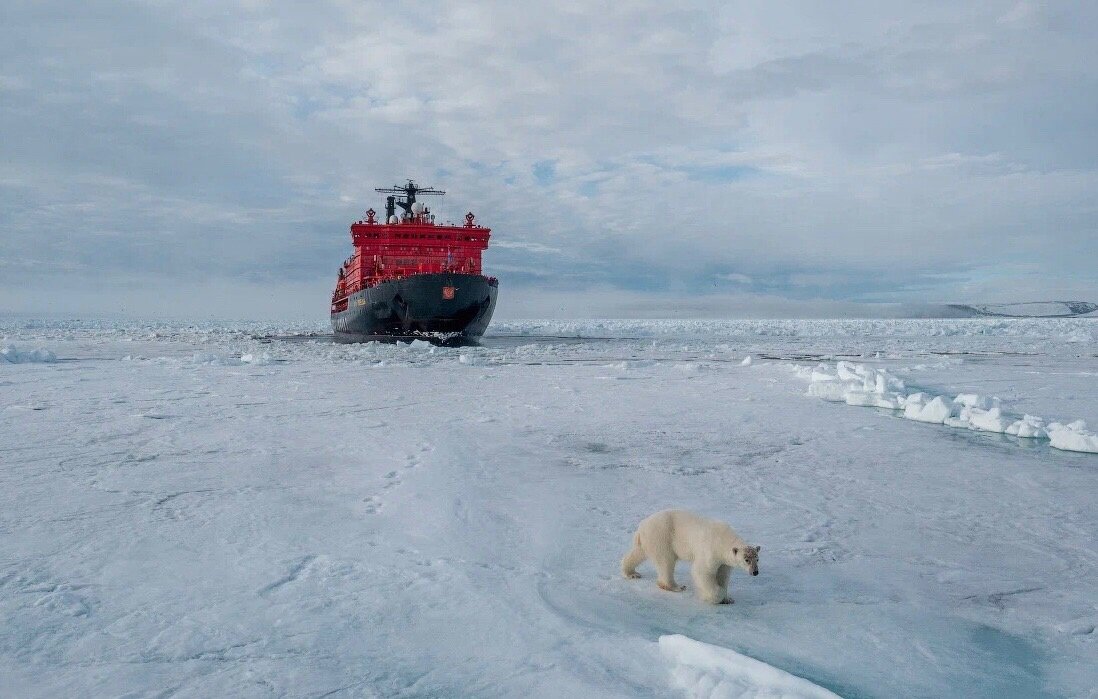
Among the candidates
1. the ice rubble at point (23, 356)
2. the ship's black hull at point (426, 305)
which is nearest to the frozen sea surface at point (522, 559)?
the ice rubble at point (23, 356)

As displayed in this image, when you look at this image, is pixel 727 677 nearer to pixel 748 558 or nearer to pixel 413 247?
pixel 748 558

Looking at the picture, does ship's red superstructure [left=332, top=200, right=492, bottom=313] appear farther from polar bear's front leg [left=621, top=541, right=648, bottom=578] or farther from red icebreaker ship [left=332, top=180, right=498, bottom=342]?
polar bear's front leg [left=621, top=541, right=648, bottom=578]

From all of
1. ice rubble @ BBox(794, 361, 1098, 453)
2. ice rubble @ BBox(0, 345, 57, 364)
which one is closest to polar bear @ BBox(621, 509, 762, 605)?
ice rubble @ BBox(794, 361, 1098, 453)

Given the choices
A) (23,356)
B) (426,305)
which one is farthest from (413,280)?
(23,356)

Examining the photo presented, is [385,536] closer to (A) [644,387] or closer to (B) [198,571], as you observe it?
(B) [198,571]

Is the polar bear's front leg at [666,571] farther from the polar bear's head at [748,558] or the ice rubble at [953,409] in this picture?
the ice rubble at [953,409]

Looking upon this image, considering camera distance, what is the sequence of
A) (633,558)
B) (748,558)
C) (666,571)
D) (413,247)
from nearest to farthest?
(748,558)
(666,571)
(633,558)
(413,247)
